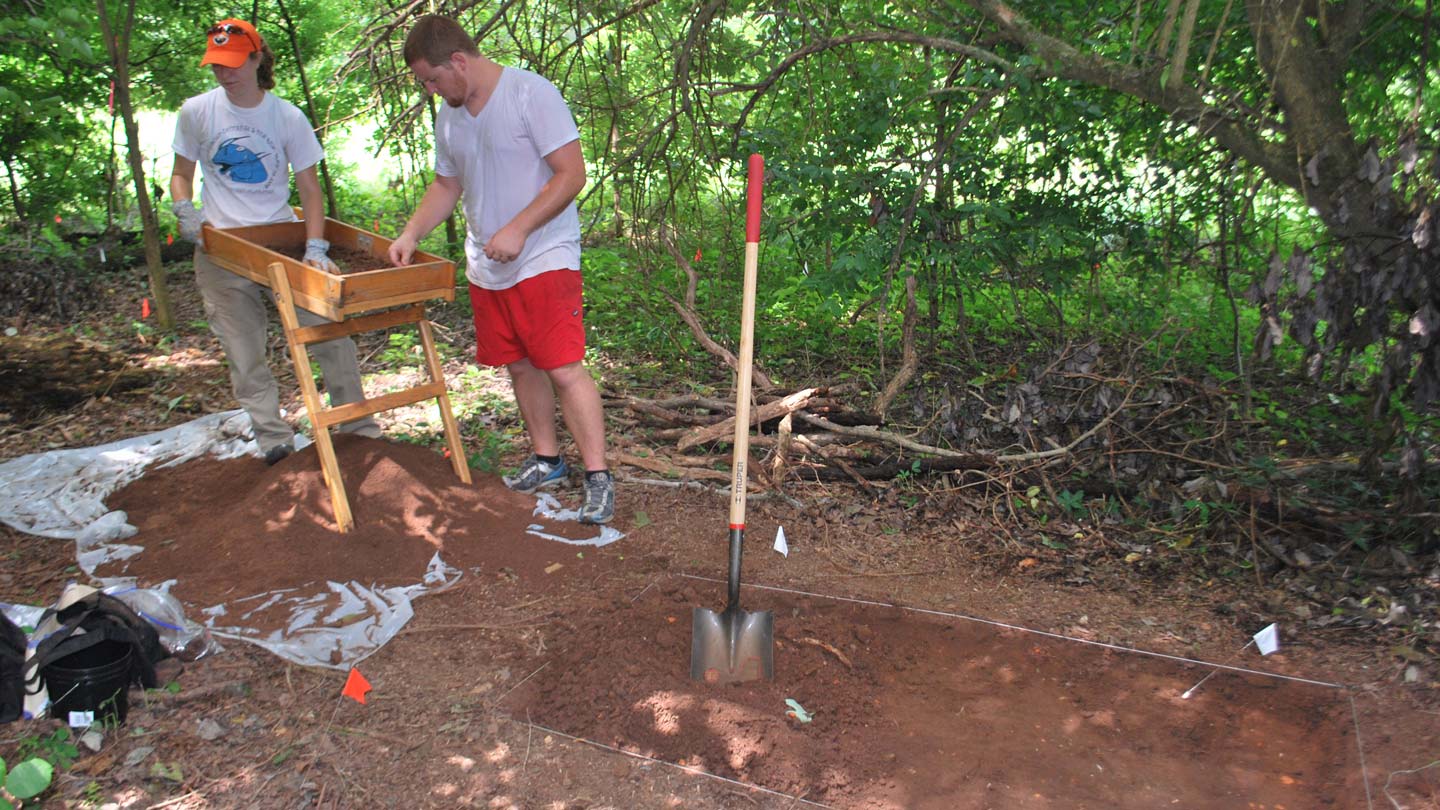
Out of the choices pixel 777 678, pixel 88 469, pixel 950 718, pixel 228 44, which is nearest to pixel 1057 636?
pixel 950 718

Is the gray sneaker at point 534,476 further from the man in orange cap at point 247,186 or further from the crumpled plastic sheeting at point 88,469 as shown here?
the crumpled plastic sheeting at point 88,469

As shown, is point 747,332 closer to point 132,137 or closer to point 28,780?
point 28,780

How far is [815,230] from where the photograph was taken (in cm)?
438

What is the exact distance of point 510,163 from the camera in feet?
11.6

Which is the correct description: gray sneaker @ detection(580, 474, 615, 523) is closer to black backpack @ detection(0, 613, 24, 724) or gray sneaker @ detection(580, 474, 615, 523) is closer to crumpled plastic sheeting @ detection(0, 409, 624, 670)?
crumpled plastic sheeting @ detection(0, 409, 624, 670)

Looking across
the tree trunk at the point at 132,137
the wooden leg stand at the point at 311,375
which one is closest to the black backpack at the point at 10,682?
the wooden leg stand at the point at 311,375

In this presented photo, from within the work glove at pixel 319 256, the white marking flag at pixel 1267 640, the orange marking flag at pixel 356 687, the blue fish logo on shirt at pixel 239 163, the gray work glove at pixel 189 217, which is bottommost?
the white marking flag at pixel 1267 640

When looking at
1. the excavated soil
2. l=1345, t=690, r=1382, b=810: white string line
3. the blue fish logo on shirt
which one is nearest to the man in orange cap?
the blue fish logo on shirt

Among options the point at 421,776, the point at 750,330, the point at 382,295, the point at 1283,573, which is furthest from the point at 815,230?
the point at 421,776

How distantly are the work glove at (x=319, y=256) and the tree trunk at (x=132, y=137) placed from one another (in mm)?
3167

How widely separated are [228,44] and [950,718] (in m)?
3.53

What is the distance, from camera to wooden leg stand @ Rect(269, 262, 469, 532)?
11.4ft

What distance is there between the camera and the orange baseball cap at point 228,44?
3578 mm

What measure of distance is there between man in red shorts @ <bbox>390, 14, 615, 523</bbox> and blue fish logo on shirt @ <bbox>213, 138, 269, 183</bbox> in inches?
28.7
